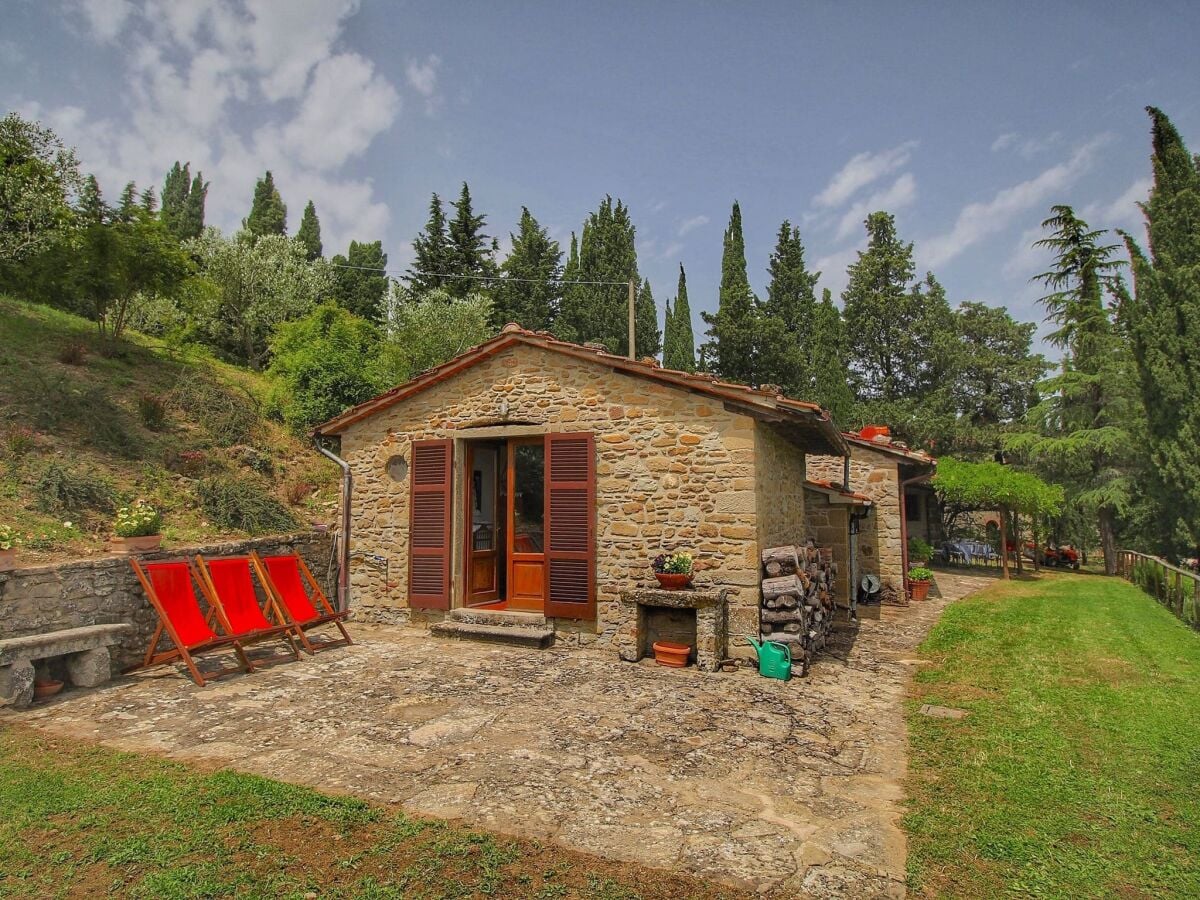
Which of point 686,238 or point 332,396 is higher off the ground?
point 686,238

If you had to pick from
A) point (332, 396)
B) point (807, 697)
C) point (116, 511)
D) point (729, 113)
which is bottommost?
point (807, 697)

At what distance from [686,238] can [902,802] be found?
19.6 meters

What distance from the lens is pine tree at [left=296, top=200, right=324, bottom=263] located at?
35375 mm

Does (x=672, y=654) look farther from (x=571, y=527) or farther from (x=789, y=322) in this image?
(x=789, y=322)

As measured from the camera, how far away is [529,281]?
2672cm

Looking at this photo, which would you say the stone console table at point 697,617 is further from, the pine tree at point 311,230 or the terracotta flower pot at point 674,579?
the pine tree at point 311,230

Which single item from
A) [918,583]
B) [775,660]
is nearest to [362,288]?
[918,583]

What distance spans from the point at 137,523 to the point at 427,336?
13385mm

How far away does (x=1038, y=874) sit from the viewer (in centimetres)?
290

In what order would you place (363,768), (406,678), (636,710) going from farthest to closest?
(406,678), (636,710), (363,768)

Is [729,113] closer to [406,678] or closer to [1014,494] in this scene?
[406,678]

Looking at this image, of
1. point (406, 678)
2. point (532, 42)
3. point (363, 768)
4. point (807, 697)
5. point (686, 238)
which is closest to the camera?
point (363, 768)

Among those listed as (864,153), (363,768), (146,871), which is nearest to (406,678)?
(363,768)

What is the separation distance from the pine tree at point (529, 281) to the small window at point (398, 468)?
55.0ft
